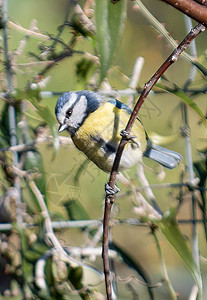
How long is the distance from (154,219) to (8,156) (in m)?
0.38

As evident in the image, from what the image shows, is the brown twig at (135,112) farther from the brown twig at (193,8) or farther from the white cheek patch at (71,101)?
the white cheek patch at (71,101)

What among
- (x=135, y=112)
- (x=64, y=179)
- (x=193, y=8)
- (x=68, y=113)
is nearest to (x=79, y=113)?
(x=68, y=113)

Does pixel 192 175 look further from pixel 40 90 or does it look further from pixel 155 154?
pixel 40 90

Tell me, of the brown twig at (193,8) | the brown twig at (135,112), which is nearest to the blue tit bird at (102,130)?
the brown twig at (135,112)

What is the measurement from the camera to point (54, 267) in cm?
114

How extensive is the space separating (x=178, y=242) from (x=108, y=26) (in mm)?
544

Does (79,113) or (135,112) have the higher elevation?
(135,112)

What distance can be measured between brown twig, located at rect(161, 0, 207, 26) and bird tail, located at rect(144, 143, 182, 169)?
23.6 inches

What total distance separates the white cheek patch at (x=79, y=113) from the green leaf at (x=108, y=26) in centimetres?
51

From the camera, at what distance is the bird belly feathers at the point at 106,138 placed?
94 cm

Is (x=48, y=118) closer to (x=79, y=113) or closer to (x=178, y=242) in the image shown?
(x=79, y=113)

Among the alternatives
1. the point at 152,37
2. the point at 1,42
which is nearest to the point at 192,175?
the point at 1,42

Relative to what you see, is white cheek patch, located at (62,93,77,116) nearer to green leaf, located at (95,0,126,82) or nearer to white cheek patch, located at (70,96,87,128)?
white cheek patch, located at (70,96,87,128)

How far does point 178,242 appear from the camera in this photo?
2.95 feet
